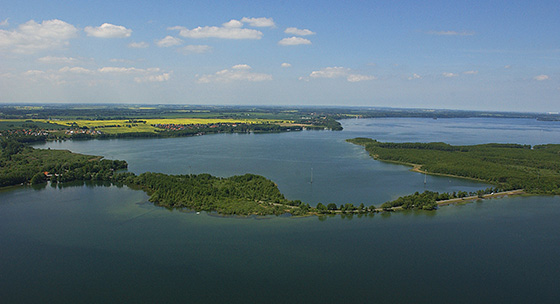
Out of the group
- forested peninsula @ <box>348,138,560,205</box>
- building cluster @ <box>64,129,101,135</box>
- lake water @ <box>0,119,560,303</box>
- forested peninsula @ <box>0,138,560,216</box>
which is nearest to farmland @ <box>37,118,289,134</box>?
building cluster @ <box>64,129,101,135</box>

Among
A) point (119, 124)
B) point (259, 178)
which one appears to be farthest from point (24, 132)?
point (259, 178)

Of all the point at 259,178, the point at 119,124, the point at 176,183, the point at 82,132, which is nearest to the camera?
the point at 176,183

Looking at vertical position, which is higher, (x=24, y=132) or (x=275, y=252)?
(x=24, y=132)

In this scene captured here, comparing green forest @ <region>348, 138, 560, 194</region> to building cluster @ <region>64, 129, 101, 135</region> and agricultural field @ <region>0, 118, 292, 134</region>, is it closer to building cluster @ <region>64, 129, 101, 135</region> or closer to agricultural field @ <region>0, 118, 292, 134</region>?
agricultural field @ <region>0, 118, 292, 134</region>

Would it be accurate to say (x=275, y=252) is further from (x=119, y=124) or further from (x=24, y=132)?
(x=119, y=124)

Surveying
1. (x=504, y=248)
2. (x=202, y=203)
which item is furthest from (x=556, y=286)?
(x=202, y=203)

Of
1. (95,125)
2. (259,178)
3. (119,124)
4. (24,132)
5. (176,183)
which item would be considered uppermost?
(119,124)

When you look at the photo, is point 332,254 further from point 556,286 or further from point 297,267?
point 556,286
